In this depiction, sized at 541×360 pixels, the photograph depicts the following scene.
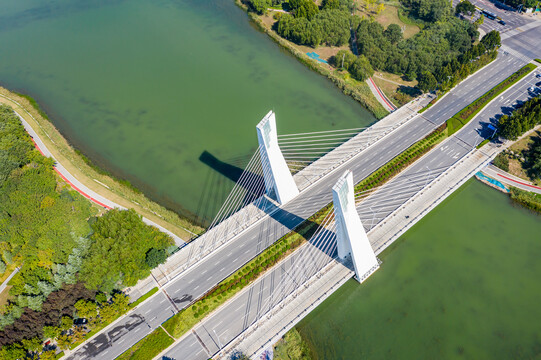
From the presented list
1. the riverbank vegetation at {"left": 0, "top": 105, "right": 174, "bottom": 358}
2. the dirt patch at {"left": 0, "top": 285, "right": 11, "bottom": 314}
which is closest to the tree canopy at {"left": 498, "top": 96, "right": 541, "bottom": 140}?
the riverbank vegetation at {"left": 0, "top": 105, "right": 174, "bottom": 358}

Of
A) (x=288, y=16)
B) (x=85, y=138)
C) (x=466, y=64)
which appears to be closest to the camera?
(x=85, y=138)

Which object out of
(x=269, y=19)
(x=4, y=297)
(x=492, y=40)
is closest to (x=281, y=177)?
(x=4, y=297)

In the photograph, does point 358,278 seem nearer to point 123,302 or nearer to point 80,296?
point 123,302

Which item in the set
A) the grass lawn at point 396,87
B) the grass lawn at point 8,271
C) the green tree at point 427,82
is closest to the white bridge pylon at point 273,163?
the grass lawn at point 396,87

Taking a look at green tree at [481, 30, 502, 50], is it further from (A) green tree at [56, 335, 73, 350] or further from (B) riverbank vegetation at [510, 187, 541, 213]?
(A) green tree at [56, 335, 73, 350]

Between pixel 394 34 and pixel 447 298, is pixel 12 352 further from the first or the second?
pixel 394 34

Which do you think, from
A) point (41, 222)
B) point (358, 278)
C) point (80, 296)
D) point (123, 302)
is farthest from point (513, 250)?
point (41, 222)
